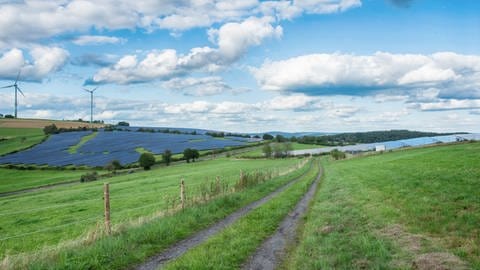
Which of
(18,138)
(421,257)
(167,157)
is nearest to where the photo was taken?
(421,257)

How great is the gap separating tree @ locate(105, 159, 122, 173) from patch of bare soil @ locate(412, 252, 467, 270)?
89895 millimetres

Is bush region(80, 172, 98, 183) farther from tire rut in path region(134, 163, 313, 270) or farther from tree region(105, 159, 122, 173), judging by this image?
tire rut in path region(134, 163, 313, 270)

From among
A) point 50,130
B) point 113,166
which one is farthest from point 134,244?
point 50,130

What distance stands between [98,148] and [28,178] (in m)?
36.0

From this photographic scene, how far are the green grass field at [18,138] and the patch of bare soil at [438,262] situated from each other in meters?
127

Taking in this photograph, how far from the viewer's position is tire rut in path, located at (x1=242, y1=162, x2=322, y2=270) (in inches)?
423

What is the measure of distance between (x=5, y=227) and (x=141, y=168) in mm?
73121

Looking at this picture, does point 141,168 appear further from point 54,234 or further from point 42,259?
point 42,259

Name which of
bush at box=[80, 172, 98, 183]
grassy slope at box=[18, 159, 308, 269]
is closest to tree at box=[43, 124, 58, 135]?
bush at box=[80, 172, 98, 183]

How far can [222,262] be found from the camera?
10.8 m

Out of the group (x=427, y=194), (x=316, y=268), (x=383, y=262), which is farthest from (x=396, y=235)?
(x=427, y=194)

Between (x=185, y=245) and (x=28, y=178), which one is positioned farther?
(x=28, y=178)

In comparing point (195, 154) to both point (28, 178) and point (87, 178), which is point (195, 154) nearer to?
point (87, 178)

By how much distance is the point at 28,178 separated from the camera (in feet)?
272
